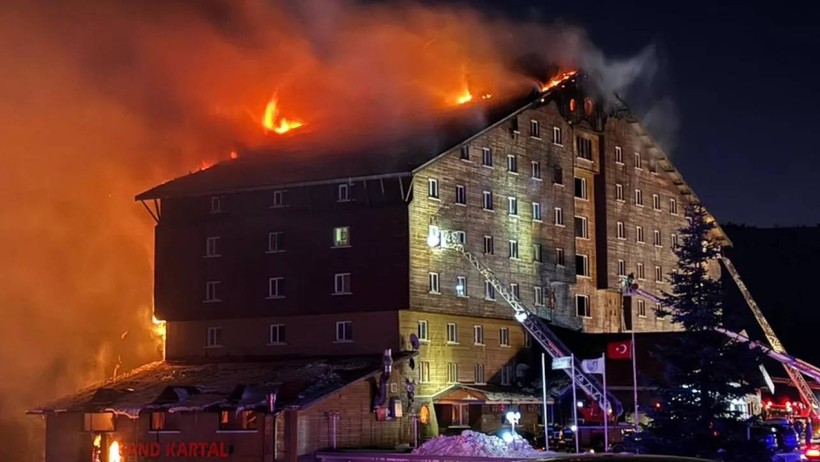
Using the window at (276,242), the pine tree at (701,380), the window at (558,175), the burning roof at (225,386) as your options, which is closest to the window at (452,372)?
the burning roof at (225,386)

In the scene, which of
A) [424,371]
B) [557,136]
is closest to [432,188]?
[424,371]

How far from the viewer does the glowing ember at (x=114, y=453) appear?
63.6 metres

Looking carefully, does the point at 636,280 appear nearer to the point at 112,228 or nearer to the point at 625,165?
the point at 625,165

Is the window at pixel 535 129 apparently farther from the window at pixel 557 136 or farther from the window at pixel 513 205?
the window at pixel 513 205

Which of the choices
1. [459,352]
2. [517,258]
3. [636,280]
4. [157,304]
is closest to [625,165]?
[636,280]

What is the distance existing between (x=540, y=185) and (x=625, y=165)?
11.5m

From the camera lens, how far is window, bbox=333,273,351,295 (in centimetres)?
6850

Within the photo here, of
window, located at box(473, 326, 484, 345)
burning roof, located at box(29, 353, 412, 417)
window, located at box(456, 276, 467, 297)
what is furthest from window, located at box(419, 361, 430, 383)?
window, located at box(473, 326, 484, 345)

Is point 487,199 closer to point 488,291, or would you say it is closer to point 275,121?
point 488,291

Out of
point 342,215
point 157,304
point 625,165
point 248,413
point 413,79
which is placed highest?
point 413,79

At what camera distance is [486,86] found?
3265 inches

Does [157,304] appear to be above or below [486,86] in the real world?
below

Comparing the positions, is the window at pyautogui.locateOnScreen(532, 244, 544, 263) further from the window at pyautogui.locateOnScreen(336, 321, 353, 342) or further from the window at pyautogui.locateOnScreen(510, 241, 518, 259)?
the window at pyautogui.locateOnScreen(336, 321, 353, 342)

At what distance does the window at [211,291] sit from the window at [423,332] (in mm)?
13474
